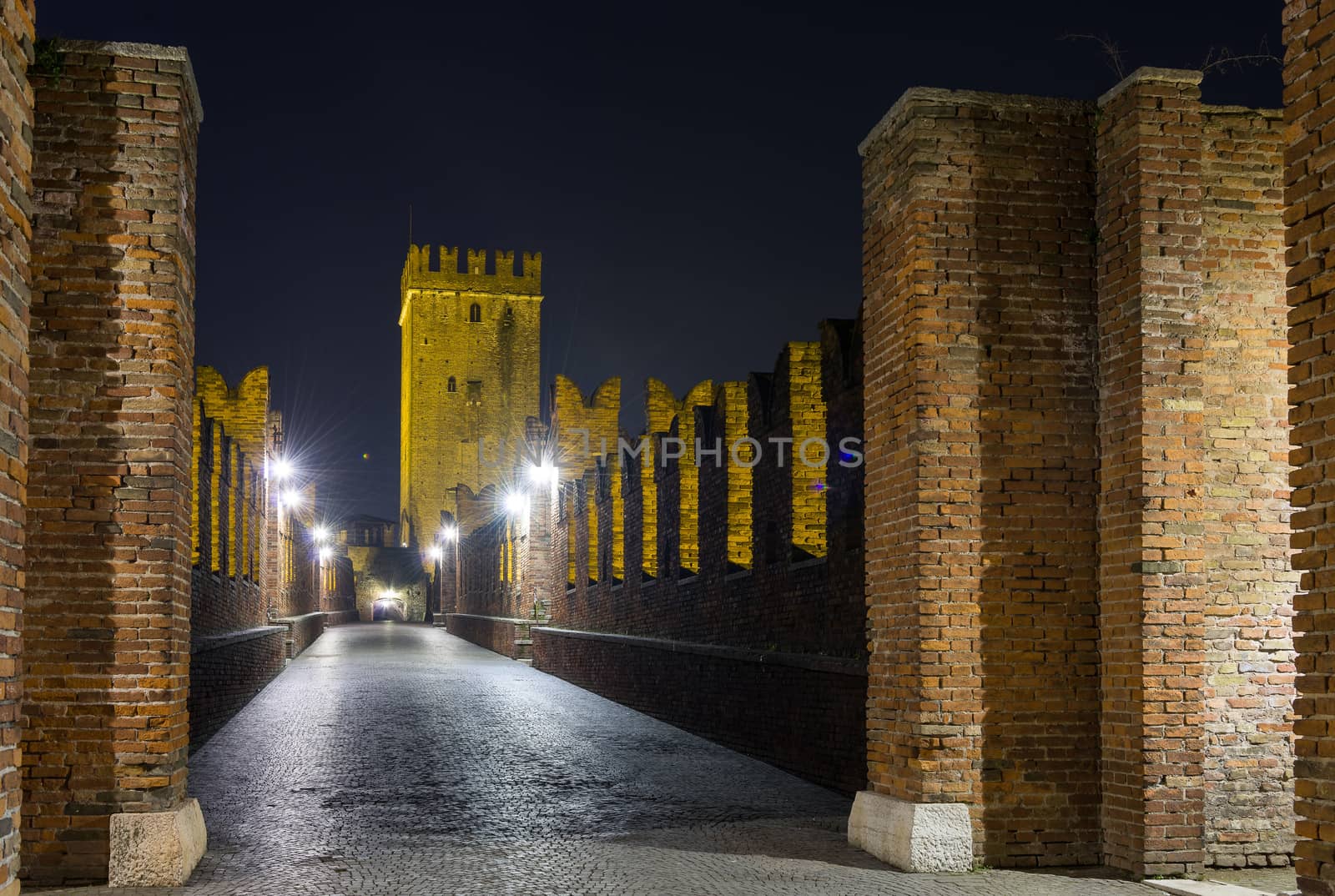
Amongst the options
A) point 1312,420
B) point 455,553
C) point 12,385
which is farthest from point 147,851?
point 455,553

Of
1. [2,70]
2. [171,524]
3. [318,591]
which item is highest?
[2,70]

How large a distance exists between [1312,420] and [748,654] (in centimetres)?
835

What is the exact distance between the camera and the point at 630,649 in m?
18.2

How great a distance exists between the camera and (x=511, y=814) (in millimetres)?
9250

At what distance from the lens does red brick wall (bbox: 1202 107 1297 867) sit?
289 inches

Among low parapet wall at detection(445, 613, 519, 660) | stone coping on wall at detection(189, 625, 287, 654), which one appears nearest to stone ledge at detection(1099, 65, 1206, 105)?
stone coping on wall at detection(189, 625, 287, 654)

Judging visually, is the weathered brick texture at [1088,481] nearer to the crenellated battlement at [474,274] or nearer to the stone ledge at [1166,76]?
the stone ledge at [1166,76]

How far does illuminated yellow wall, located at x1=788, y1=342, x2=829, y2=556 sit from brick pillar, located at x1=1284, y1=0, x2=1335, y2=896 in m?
7.53

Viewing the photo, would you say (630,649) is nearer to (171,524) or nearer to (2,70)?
(171,524)

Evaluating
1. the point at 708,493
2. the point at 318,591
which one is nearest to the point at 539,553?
the point at 708,493

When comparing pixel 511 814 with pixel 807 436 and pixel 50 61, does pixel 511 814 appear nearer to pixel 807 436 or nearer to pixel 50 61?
pixel 807 436

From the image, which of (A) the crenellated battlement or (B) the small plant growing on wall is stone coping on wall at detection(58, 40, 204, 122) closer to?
(B) the small plant growing on wall

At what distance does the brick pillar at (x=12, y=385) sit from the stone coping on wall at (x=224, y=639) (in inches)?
269

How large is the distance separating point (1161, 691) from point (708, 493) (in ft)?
28.9
